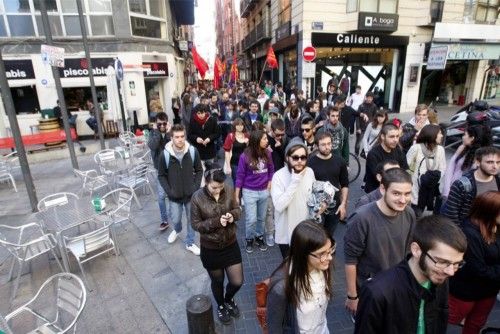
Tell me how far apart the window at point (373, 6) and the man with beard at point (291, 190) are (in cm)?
1452

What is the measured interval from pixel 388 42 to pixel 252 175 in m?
15.1

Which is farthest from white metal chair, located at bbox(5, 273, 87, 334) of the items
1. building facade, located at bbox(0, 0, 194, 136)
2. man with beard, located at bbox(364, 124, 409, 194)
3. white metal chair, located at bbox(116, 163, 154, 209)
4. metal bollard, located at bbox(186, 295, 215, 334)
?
building facade, located at bbox(0, 0, 194, 136)

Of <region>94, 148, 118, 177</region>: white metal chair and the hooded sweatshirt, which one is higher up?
the hooded sweatshirt

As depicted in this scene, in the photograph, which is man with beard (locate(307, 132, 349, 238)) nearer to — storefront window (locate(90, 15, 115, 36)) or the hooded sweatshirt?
the hooded sweatshirt

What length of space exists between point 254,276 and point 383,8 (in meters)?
16.1

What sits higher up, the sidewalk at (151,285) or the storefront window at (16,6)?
the storefront window at (16,6)

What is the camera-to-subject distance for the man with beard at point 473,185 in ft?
9.53

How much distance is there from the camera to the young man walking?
438 centimetres

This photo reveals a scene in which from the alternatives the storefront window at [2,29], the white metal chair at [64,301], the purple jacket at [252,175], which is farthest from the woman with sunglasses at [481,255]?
the storefront window at [2,29]

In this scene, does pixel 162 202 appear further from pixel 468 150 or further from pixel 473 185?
pixel 468 150

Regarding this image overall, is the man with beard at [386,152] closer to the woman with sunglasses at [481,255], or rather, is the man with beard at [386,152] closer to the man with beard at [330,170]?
the man with beard at [330,170]

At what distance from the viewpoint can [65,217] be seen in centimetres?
439

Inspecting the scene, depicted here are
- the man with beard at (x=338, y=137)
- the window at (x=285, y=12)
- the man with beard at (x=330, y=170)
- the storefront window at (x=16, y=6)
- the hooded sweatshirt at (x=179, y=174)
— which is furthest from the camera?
the window at (x=285, y=12)

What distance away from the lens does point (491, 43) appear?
18.2 meters
